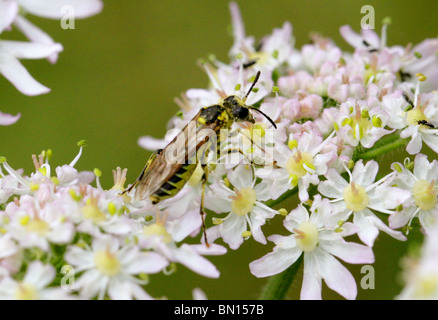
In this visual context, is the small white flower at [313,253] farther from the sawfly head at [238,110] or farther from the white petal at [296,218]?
the sawfly head at [238,110]

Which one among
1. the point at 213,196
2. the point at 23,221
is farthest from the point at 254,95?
the point at 23,221

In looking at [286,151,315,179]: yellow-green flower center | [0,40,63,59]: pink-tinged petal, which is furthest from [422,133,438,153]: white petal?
[0,40,63,59]: pink-tinged petal

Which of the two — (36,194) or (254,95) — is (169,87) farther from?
(36,194)

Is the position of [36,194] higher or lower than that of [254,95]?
lower

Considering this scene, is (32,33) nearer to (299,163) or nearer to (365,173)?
(299,163)

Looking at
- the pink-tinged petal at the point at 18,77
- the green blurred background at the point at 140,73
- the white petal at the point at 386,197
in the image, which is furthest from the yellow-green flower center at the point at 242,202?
the green blurred background at the point at 140,73

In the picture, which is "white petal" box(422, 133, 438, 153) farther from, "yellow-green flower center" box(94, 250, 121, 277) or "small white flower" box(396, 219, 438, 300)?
"yellow-green flower center" box(94, 250, 121, 277)

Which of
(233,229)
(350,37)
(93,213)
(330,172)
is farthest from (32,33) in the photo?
(350,37)
